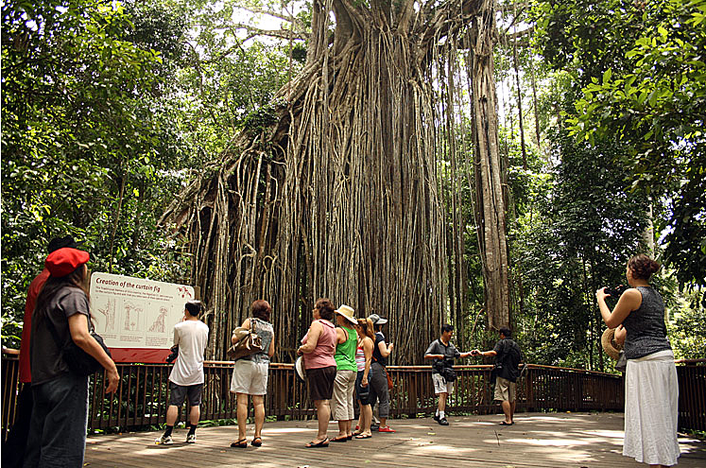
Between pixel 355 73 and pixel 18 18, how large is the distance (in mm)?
6995

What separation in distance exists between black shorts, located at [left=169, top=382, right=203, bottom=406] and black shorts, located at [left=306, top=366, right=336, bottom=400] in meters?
0.94

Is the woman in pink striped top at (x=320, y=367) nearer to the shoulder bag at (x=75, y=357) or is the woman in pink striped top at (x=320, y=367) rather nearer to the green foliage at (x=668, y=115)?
the shoulder bag at (x=75, y=357)

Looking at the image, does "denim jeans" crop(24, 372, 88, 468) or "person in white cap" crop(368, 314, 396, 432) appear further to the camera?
"person in white cap" crop(368, 314, 396, 432)

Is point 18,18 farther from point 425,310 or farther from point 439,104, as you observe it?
point 439,104

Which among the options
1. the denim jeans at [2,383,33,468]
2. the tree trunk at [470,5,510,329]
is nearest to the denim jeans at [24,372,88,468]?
the denim jeans at [2,383,33,468]

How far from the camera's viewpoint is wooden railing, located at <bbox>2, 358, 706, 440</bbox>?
207 inches

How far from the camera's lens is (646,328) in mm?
3148

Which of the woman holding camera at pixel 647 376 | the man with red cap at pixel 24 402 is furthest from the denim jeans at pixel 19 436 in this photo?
the woman holding camera at pixel 647 376

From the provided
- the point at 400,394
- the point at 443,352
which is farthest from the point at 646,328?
the point at 400,394

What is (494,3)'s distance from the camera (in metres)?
11.1

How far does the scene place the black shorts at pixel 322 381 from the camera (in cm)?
446

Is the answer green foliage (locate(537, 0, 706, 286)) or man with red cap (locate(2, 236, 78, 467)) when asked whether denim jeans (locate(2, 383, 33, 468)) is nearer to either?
man with red cap (locate(2, 236, 78, 467))

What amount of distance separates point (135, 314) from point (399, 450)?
2.69 meters

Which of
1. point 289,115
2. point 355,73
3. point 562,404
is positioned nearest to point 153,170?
point 289,115
